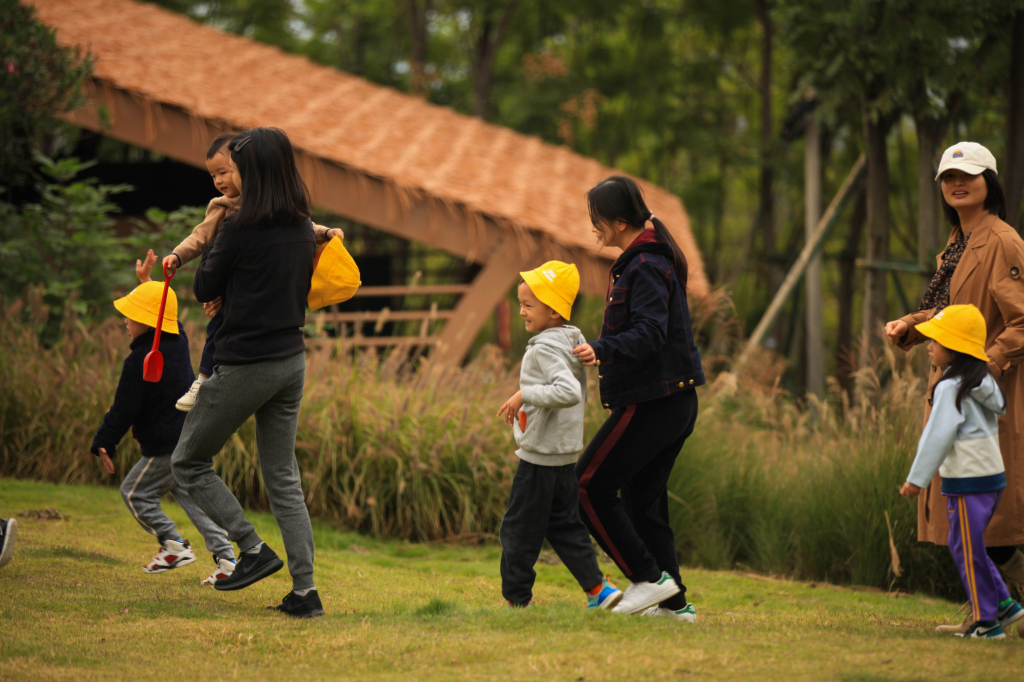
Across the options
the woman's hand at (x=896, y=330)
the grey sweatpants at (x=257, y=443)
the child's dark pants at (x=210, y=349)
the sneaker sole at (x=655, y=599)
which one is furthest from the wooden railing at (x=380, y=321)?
the woman's hand at (x=896, y=330)

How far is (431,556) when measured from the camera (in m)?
6.11

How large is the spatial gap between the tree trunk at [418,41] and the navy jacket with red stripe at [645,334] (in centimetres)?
1338

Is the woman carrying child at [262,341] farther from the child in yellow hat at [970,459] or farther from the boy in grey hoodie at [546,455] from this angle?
the child in yellow hat at [970,459]

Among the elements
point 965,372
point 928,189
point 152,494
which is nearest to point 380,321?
point 152,494

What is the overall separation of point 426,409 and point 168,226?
3.16 m

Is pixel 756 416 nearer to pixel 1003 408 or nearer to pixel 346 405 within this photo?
pixel 346 405

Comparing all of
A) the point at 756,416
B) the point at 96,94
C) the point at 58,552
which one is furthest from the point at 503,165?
the point at 58,552

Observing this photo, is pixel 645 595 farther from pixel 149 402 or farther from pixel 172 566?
pixel 149 402

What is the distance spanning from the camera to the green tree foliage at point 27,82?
759 cm

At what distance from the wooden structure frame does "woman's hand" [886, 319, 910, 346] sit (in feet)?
15.7

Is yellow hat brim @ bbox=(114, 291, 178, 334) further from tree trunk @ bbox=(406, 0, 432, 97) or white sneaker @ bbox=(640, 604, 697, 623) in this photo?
tree trunk @ bbox=(406, 0, 432, 97)

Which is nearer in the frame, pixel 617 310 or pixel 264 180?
pixel 264 180

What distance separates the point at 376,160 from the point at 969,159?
6.96 metres

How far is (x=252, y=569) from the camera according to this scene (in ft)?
12.6
